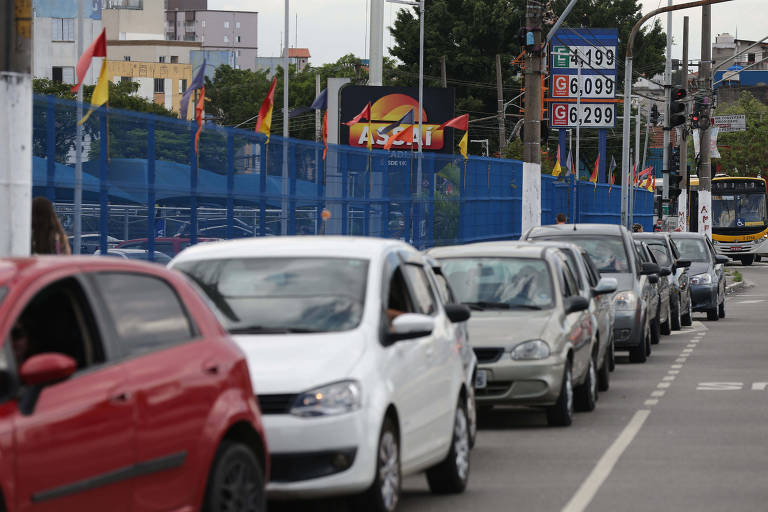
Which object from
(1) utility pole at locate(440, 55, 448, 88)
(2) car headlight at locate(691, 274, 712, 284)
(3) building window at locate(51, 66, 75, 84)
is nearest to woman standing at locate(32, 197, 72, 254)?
(2) car headlight at locate(691, 274, 712, 284)

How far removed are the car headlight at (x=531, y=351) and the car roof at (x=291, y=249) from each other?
161 inches

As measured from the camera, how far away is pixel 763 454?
487 inches

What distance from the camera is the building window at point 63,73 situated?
110381 mm

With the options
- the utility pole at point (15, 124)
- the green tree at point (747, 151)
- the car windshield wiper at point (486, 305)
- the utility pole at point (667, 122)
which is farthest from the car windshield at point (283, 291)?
the green tree at point (747, 151)

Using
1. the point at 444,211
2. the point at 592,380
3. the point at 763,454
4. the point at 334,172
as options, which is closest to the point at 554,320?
the point at 592,380

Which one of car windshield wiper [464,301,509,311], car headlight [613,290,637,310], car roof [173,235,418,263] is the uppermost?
car roof [173,235,418,263]

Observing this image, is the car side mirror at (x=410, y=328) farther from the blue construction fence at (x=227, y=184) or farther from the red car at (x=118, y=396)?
the blue construction fence at (x=227, y=184)

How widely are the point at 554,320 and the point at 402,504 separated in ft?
15.3

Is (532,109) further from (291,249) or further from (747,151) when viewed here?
(747,151)

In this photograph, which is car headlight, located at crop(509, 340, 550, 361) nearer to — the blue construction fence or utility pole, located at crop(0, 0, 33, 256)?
the blue construction fence

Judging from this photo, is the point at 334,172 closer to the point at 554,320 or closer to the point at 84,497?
the point at 554,320

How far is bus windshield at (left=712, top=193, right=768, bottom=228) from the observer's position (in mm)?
71188

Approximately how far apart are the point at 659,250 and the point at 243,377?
72.3 ft

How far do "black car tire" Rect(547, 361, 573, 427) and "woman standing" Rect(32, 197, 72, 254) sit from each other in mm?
4645
